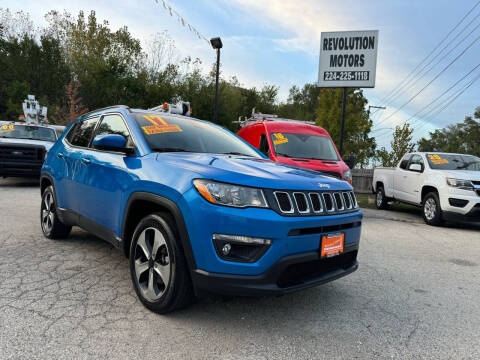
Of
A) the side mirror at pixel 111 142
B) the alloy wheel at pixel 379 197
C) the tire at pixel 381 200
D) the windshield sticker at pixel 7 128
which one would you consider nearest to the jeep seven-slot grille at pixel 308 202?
the side mirror at pixel 111 142

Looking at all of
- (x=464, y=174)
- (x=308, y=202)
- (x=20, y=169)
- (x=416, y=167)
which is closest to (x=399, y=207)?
(x=416, y=167)

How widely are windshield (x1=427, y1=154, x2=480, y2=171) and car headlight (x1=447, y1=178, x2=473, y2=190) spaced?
0.84 m

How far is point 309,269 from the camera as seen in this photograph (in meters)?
2.78

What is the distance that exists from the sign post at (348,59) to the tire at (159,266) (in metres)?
12.2

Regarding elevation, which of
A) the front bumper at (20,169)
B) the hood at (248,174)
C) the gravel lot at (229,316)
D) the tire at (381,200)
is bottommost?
the gravel lot at (229,316)

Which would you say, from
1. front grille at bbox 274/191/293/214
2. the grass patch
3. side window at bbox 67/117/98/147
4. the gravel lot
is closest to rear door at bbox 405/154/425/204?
the grass patch

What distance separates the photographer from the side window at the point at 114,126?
3.63 m

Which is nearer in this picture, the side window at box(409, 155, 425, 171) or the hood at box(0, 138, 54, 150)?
the side window at box(409, 155, 425, 171)

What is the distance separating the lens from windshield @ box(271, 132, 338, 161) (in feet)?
26.1

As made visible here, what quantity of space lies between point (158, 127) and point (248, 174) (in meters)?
1.40

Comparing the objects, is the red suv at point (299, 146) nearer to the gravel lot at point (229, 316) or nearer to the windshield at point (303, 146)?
the windshield at point (303, 146)

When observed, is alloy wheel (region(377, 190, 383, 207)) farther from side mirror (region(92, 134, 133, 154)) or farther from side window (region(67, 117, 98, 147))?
side mirror (region(92, 134, 133, 154))

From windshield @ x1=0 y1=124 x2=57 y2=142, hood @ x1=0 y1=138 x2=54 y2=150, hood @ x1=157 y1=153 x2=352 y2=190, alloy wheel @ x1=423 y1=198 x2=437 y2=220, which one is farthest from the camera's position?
windshield @ x1=0 y1=124 x2=57 y2=142

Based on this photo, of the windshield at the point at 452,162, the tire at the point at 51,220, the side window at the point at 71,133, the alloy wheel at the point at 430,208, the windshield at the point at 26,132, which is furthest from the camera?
the windshield at the point at 26,132
